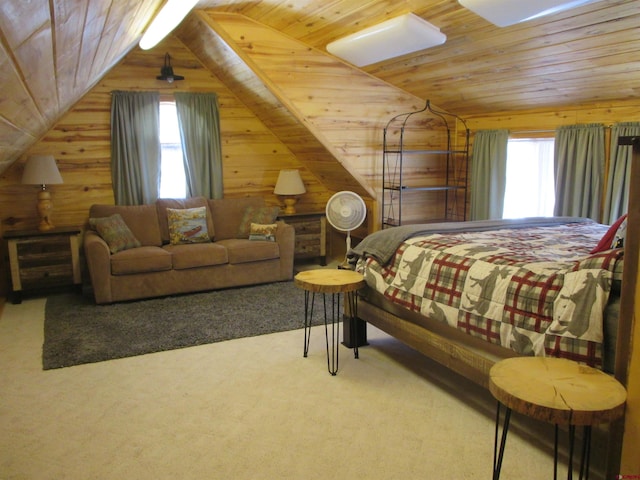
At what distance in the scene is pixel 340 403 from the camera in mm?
2873

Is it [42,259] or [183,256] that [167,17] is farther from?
[42,259]

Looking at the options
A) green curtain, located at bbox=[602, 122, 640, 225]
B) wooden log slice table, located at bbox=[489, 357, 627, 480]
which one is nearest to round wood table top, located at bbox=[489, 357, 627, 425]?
wooden log slice table, located at bbox=[489, 357, 627, 480]

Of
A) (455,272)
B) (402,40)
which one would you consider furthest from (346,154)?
(455,272)

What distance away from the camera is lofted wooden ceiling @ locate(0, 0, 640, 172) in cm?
238

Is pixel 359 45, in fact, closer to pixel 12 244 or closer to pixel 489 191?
pixel 489 191

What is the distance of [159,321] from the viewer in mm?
4273

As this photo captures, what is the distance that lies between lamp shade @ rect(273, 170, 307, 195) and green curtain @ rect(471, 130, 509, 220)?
1916mm

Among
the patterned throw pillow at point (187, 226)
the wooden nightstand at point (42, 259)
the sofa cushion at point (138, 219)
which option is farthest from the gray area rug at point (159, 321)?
the sofa cushion at point (138, 219)

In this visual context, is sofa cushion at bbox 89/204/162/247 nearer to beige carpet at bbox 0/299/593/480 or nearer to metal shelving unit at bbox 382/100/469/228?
beige carpet at bbox 0/299/593/480

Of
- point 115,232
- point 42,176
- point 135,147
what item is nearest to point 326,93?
point 135,147

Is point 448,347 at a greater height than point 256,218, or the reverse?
point 256,218

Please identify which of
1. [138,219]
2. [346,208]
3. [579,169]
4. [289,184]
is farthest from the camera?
[289,184]

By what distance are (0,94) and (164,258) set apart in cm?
371

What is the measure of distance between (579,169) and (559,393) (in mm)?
3250
